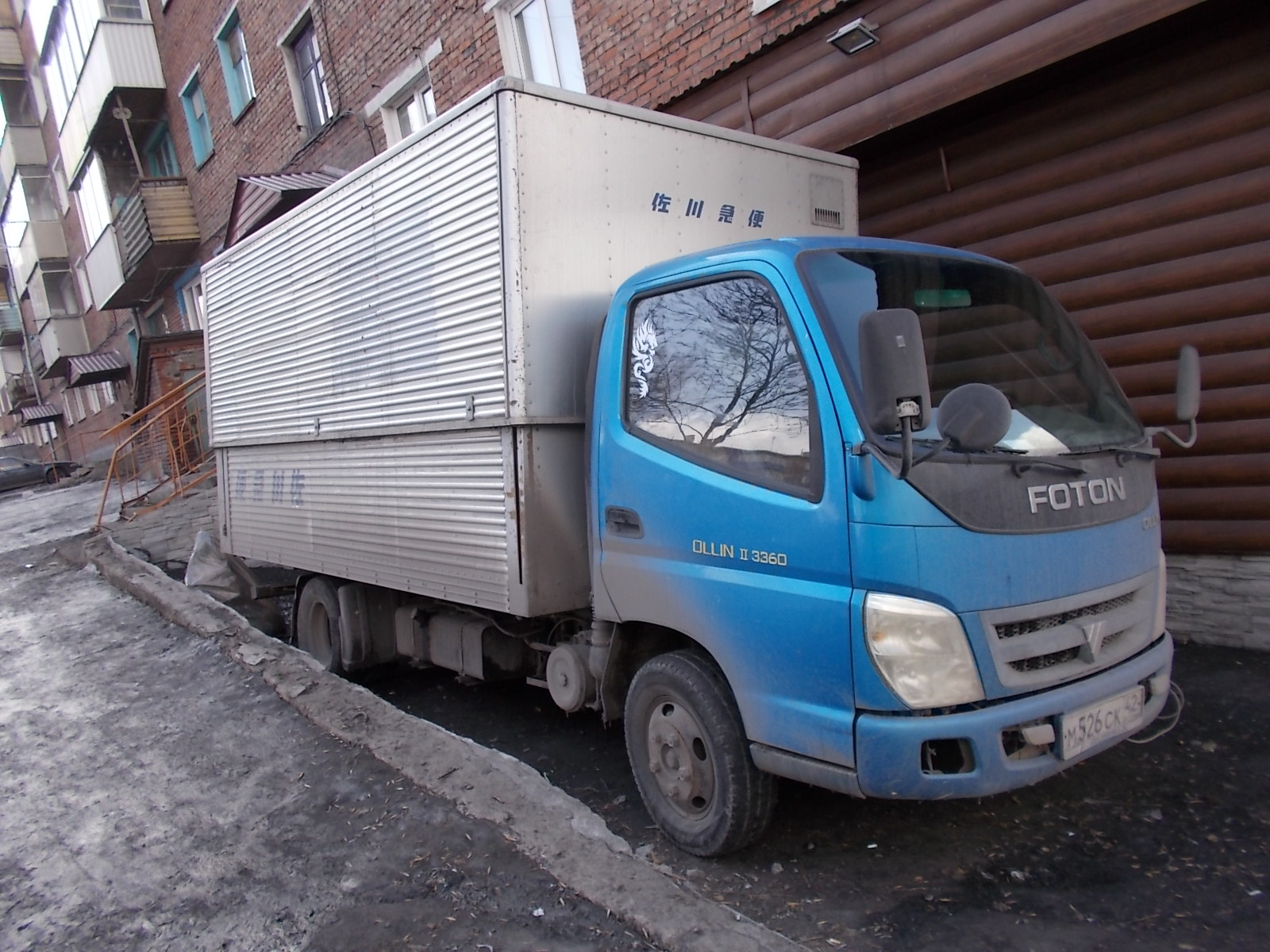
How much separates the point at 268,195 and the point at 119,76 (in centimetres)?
964

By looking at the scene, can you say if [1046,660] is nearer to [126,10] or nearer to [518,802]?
[518,802]

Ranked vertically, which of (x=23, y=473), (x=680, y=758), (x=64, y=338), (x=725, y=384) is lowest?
(x=680, y=758)

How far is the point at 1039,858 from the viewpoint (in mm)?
3188

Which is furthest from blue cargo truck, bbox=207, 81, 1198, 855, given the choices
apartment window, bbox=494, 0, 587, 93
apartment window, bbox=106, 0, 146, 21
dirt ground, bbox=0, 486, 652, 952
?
apartment window, bbox=106, 0, 146, 21

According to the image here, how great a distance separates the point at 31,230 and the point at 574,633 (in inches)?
1290

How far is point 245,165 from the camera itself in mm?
15562

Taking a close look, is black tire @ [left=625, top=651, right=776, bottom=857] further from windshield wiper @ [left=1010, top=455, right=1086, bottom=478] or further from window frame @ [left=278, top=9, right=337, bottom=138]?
window frame @ [left=278, top=9, right=337, bottom=138]

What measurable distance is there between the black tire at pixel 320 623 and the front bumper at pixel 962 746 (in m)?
4.14

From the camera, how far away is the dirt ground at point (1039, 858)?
279 centimetres

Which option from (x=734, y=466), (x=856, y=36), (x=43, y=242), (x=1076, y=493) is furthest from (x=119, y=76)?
(x=1076, y=493)

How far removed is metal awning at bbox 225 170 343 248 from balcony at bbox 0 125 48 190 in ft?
74.0

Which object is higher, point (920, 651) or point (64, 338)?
point (64, 338)

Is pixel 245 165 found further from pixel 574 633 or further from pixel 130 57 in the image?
pixel 574 633

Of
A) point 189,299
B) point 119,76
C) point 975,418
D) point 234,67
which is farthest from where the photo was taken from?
point 189,299
